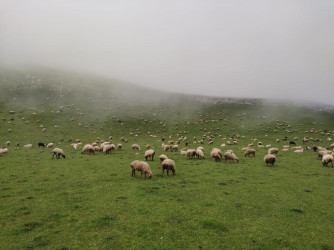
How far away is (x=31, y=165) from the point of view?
85.6 feet

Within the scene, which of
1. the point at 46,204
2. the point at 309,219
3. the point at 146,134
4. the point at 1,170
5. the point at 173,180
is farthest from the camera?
the point at 146,134

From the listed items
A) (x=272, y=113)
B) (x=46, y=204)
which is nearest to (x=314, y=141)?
(x=272, y=113)

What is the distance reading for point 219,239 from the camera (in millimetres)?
10430

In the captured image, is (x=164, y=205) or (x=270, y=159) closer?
(x=164, y=205)

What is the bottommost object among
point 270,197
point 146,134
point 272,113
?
point 146,134

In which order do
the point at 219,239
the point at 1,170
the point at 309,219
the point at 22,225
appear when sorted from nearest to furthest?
the point at 219,239
the point at 22,225
the point at 309,219
the point at 1,170

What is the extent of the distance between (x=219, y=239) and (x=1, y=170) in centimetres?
2462

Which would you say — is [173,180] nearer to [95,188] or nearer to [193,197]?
[193,197]

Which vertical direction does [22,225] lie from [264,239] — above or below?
below

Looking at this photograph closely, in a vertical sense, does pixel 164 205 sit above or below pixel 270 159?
below

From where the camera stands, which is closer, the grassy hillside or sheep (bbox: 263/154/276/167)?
the grassy hillside

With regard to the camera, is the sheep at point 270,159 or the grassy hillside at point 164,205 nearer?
the grassy hillside at point 164,205

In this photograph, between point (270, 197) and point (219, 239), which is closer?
point (219, 239)

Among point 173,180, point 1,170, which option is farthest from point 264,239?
point 1,170
